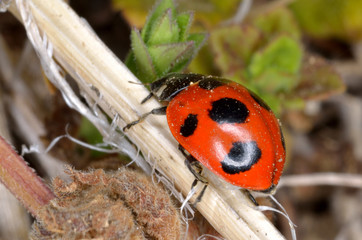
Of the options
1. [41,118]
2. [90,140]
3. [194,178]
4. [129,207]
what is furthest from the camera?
[41,118]

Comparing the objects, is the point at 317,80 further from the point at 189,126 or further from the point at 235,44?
the point at 189,126

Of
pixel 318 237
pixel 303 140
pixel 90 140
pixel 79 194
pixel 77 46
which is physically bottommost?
pixel 318 237

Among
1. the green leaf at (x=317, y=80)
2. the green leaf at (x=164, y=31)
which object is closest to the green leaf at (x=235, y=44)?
the green leaf at (x=317, y=80)

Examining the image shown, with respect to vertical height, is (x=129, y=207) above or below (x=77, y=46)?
below

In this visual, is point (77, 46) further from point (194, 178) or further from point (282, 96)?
point (282, 96)

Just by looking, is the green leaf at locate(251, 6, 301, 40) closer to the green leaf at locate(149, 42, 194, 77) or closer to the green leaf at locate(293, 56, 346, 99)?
the green leaf at locate(293, 56, 346, 99)

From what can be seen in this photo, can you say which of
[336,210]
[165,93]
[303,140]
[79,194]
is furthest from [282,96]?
[79,194]

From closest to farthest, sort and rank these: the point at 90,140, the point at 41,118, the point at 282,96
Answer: the point at 90,140
the point at 41,118
the point at 282,96
